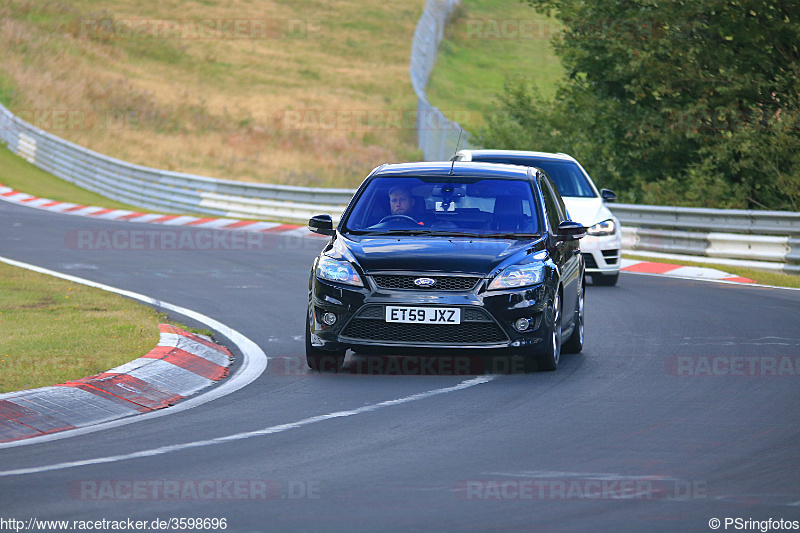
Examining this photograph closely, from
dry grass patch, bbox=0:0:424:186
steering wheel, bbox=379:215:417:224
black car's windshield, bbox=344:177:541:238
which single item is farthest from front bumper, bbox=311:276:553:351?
dry grass patch, bbox=0:0:424:186

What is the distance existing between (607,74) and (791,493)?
75.3 feet

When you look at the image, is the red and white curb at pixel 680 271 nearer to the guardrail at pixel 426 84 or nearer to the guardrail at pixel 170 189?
the guardrail at pixel 426 84

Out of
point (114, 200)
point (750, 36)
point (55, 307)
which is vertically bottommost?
point (114, 200)

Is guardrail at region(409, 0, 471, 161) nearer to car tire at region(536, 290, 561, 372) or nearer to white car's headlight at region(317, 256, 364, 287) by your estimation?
car tire at region(536, 290, 561, 372)

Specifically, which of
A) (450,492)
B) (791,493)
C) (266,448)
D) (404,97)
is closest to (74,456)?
(266,448)

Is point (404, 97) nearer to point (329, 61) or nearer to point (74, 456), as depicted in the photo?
point (329, 61)

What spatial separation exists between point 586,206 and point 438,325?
347 inches

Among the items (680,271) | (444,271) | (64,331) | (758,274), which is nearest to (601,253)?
(680,271)

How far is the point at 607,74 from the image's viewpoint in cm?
2848

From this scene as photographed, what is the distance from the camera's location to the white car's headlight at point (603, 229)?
704 inches
